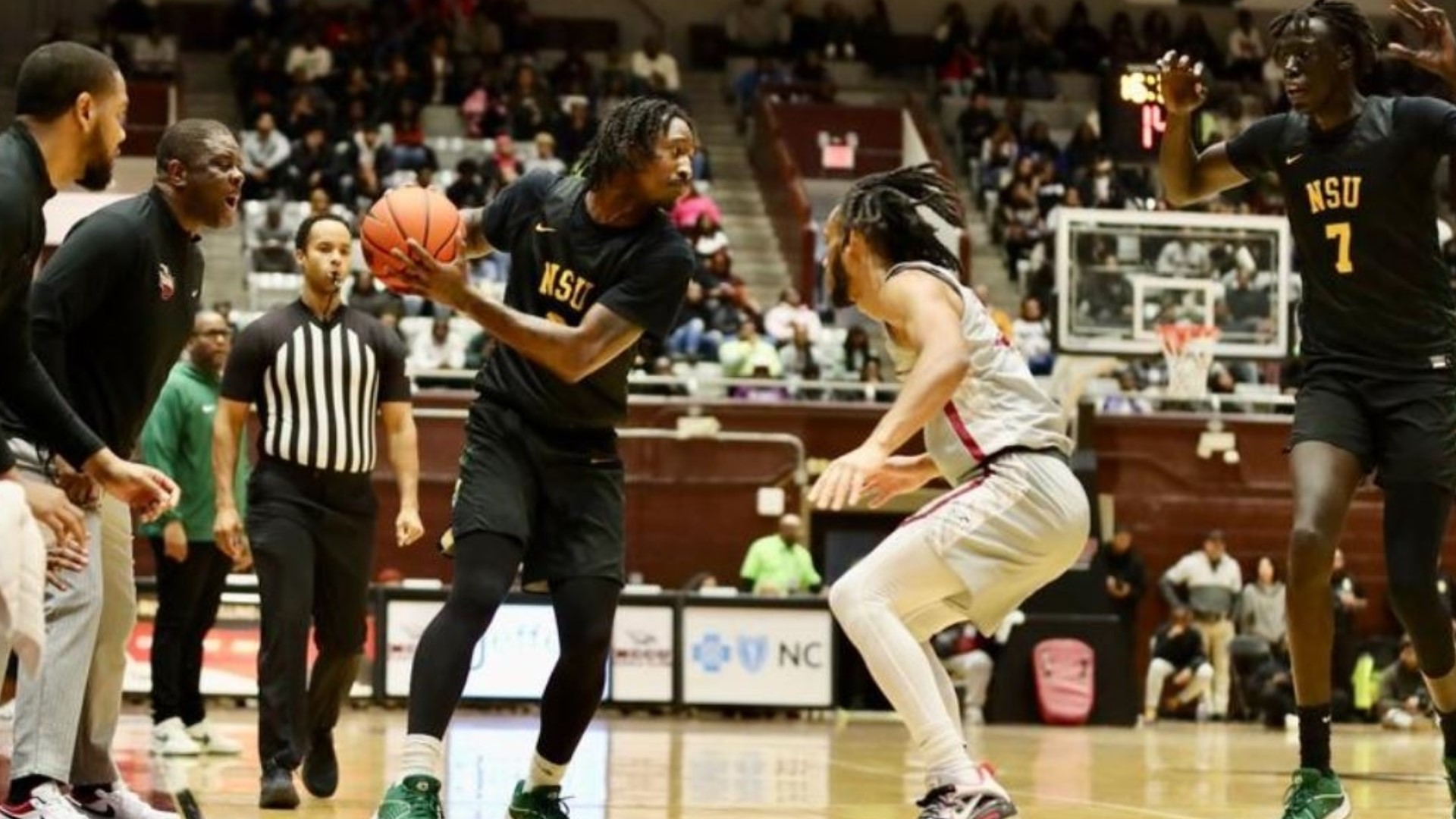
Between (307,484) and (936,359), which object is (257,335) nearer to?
(307,484)

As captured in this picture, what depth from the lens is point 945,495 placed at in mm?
6535

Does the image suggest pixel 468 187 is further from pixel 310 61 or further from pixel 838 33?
pixel 838 33

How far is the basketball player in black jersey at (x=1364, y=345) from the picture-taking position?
6.85 m

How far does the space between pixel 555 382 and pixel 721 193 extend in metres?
21.8

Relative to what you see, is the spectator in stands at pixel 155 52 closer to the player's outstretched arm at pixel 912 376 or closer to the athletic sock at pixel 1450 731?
the player's outstretched arm at pixel 912 376

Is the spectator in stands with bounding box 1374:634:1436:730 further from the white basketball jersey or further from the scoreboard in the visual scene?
the white basketball jersey

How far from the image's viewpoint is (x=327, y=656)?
869 centimetres

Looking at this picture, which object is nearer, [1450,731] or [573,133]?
[1450,731]

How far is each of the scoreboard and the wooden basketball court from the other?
546 centimetres

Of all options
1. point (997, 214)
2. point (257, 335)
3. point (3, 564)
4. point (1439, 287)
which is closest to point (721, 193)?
point (997, 214)

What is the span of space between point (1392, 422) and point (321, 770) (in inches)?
158

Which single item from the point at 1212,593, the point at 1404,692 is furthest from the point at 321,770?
the point at 1404,692

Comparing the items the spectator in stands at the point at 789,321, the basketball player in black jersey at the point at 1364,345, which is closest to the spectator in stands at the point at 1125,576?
the spectator in stands at the point at 789,321

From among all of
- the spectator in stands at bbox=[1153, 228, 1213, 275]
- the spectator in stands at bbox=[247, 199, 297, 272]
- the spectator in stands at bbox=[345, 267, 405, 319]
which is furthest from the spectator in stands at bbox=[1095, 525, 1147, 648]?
the spectator in stands at bbox=[247, 199, 297, 272]
